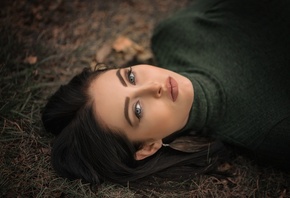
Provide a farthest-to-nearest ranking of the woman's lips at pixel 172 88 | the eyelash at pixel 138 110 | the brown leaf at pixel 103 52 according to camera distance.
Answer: the brown leaf at pixel 103 52 → the woman's lips at pixel 172 88 → the eyelash at pixel 138 110

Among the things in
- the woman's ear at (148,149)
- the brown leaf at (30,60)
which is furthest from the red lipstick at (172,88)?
the brown leaf at (30,60)

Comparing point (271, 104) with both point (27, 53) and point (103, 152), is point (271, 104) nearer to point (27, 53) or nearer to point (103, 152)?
point (103, 152)

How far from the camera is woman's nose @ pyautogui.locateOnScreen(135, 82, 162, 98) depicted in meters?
2.35

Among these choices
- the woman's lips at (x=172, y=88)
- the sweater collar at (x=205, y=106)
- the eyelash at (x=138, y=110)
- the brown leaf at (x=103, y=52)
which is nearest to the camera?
the eyelash at (x=138, y=110)

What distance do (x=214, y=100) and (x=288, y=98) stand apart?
0.58 meters

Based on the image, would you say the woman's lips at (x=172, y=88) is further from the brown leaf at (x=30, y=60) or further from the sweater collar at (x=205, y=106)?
the brown leaf at (x=30, y=60)

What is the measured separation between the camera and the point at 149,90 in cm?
236

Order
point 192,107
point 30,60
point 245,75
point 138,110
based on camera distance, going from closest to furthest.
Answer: point 138,110 → point 192,107 → point 245,75 → point 30,60

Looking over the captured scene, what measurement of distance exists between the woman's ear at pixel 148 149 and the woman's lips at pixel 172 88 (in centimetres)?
38

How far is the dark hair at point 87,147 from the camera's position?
7.82 feet

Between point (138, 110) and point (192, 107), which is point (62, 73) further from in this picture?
point (192, 107)

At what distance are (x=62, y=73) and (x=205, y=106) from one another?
1.56 metres

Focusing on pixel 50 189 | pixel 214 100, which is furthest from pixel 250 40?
pixel 50 189

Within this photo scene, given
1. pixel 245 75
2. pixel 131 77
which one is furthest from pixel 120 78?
pixel 245 75
